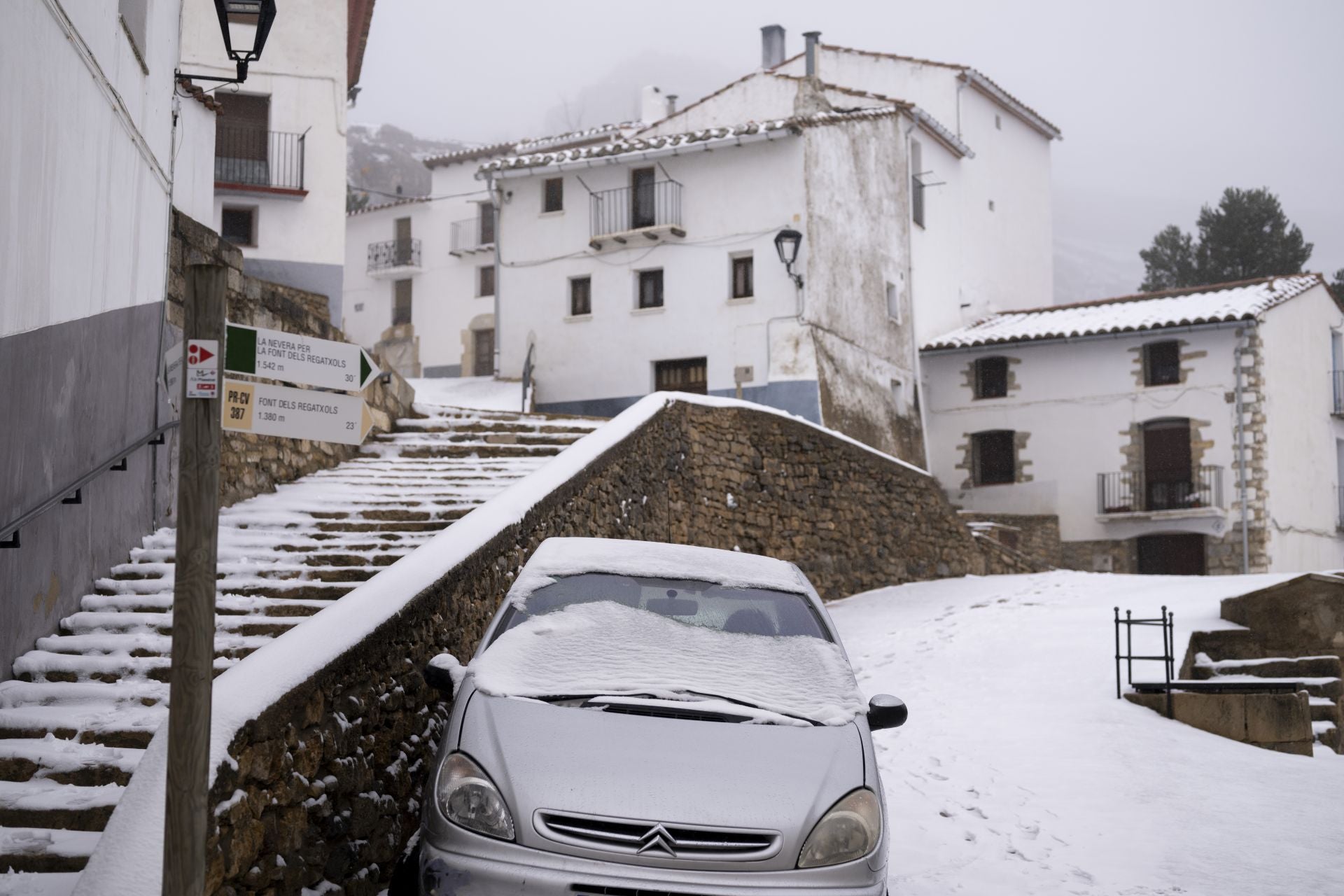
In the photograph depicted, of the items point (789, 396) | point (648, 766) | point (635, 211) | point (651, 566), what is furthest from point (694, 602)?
point (635, 211)

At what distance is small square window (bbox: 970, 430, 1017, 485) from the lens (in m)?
29.5

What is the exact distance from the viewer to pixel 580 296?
1076 inches

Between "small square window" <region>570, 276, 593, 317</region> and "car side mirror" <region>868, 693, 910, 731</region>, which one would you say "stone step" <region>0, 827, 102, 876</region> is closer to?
"car side mirror" <region>868, 693, 910, 731</region>

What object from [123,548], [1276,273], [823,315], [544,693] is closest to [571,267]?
[823,315]

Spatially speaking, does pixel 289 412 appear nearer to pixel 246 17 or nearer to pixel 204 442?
pixel 204 442

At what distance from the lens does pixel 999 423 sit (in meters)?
29.3

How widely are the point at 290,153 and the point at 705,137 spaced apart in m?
7.71

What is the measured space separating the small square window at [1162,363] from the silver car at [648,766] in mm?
24536

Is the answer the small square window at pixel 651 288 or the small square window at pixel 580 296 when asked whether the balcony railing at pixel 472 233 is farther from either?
the small square window at pixel 651 288

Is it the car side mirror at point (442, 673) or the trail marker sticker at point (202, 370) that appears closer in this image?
the trail marker sticker at point (202, 370)

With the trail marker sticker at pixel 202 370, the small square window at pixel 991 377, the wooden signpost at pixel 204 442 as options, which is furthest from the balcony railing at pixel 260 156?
the trail marker sticker at pixel 202 370

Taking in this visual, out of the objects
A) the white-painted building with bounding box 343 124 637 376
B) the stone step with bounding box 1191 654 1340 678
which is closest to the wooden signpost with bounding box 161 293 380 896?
the stone step with bounding box 1191 654 1340 678

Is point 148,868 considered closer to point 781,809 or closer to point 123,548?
point 781,809

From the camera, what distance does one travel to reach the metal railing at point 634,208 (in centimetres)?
2625
